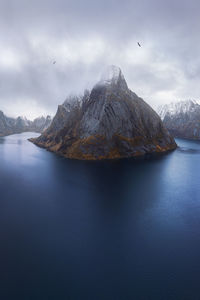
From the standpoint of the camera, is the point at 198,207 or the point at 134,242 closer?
the point at 134,242

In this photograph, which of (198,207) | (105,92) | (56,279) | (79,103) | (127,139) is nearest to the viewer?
(56,279)

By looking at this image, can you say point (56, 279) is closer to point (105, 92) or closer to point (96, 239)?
point (96, 239)

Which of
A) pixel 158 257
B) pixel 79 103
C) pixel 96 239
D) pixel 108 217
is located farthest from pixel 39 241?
pixel 79 103

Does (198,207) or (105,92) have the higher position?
(105,92)

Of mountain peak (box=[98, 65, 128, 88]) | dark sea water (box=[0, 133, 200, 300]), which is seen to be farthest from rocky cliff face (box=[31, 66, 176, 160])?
dark sea water (box=[0, 133, 200, 300])

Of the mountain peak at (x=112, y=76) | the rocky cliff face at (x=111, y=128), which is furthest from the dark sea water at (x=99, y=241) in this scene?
the mountain peak at (x=112, y=76)

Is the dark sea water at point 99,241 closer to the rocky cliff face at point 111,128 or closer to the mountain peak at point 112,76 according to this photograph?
the rocky cliff face at point 111,128

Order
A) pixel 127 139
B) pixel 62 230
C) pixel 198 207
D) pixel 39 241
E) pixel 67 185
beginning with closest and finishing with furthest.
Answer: pixel 39 241 → pixel 62 230 → pixel 198 207 → pixel 67 185 → pixel 127 139
